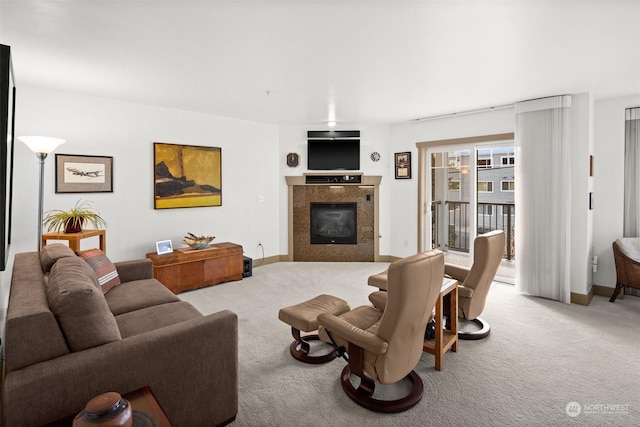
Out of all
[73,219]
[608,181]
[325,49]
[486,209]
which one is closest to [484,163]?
[486,209]

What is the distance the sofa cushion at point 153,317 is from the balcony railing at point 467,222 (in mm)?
4549

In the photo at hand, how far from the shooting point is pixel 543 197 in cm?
429

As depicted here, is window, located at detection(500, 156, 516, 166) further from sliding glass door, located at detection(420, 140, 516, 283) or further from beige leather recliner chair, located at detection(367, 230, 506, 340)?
beige leather recliner chair, located at detection(367, 230, 506, 340)

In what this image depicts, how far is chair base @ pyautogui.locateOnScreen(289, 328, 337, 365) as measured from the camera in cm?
275

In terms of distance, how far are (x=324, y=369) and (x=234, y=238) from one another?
349 centimetres

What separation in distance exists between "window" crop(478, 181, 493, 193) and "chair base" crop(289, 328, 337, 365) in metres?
3.72

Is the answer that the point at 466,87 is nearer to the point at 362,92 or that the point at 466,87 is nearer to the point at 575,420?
the point at 362,92

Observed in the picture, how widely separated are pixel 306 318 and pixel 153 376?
3.79 ft

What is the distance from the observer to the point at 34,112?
150 inches

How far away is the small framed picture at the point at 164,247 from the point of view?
15.0 feet

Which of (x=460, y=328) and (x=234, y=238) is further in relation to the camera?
(x=234, y=238)


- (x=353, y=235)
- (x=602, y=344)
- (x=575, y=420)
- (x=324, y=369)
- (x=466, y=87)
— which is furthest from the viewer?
(x=353, y=235)

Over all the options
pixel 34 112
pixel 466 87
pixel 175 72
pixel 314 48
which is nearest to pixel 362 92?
pixel 466 87

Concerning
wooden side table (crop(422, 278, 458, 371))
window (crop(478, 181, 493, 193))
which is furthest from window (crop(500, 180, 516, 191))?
wooden side table (crop(422, 278, 458, 371))
